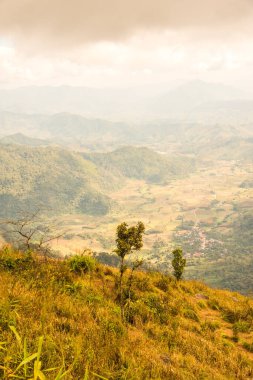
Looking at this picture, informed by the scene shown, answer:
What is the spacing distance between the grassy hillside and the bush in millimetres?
76

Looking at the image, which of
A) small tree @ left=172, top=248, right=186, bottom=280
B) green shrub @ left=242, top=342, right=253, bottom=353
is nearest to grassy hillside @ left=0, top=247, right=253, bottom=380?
green shrub @ left=242, top=342, right=253, bottom=353

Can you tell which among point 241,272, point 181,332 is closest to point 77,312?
point 181,332

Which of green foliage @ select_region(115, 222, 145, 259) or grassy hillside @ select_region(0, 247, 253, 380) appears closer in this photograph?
grassy hillside @ select_region(0, 247, 253, 380)

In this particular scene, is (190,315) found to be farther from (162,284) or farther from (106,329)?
(106,329)

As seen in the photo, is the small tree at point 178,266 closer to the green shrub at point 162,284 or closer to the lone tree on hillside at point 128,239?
the green shrub at point 162,284

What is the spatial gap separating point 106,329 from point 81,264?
536cm

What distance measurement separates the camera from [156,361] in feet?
17.6

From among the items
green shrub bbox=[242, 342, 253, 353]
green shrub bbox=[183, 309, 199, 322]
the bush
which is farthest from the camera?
the bush

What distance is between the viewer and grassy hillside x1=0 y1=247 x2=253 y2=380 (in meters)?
4.29

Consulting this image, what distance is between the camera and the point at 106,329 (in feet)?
20.1

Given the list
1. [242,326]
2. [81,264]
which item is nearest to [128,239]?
[81,264]

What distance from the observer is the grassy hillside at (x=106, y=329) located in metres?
4.29

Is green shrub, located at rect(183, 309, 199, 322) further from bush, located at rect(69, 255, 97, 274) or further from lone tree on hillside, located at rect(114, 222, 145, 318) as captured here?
bush, located at rect(69, 255, 97, 274)

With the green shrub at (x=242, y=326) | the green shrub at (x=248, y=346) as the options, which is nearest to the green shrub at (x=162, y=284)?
the green shrub at (x=242, y=326)
